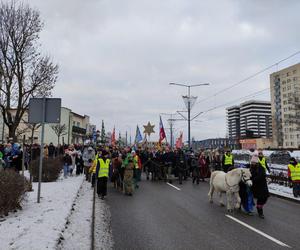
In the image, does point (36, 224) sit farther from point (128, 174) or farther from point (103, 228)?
point (128, 174)

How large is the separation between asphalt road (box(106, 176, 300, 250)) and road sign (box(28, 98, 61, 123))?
333 centimetres

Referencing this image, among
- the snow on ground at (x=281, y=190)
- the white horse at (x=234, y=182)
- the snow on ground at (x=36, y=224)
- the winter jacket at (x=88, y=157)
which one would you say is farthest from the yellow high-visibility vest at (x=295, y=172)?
the winter jacket at (x=88, y=157)

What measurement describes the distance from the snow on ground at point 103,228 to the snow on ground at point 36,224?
29.8 inches

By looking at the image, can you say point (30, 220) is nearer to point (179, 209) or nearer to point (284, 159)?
point (179, 209)

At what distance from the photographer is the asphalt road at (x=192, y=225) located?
6191 millimetres

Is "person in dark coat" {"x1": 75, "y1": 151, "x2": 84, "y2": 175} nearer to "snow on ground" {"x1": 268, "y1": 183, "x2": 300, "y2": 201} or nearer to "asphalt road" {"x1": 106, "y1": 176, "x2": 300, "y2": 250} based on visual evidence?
"asphalt road" {"x1": 106, "y1": 176, "x2": 300, "y2": 250}

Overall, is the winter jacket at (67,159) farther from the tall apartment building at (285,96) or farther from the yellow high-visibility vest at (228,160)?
the tall apartment building at (285,96)

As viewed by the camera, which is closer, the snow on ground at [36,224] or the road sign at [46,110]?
the snow on ground at [36,224]

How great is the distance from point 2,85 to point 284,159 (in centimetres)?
1823

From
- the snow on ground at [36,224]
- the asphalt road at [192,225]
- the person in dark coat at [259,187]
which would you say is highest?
the person in dark coat at [259,187]

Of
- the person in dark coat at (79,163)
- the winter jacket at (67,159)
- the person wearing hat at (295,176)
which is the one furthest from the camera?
the person in dark coat at (79,163)

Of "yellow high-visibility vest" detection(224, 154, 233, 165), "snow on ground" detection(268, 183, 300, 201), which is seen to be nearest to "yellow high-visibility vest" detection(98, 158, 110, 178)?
"snow on ground" detection(268, 183, 300, 201)

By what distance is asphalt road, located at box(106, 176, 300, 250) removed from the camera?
20.3ft

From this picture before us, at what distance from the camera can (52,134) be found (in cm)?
6431
